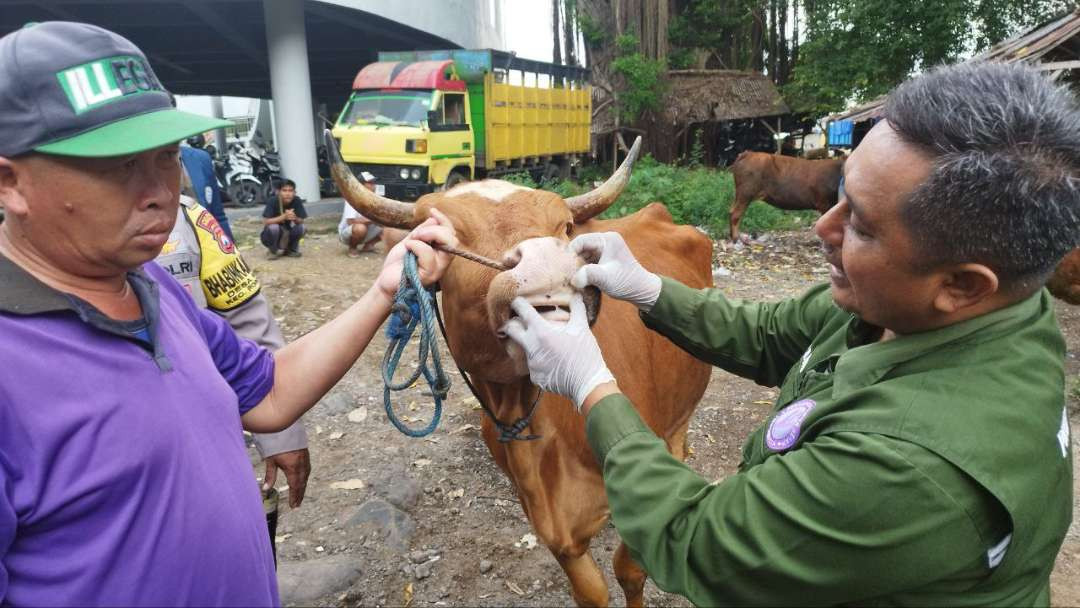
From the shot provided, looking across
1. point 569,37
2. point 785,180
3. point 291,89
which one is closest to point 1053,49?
point 785,180

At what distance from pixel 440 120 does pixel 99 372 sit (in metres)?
13.9

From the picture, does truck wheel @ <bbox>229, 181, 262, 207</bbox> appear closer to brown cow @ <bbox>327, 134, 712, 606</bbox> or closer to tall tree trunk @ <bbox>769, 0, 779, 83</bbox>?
brown cow @ <bbox>327, 134, 712, 606</bbox>

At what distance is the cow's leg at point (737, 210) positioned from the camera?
13023 mm

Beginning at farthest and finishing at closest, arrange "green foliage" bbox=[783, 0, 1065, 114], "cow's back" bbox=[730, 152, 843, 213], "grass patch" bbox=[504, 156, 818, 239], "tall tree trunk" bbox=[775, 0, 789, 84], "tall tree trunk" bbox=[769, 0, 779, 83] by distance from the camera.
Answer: "tall tree trunk" bbox=[775, 0, 789, 84], "tall tree trunk" bbox=[769, 0, 779, 83], "green foliage" bbox=[783, 0, 1065, 114], "grass patch" bbox=[504, 156, 818, 239], "cow's back" bbox=[730, 152, 843, 213]

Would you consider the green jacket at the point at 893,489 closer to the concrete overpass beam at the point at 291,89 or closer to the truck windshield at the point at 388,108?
the truck windshield at the point at 388,108

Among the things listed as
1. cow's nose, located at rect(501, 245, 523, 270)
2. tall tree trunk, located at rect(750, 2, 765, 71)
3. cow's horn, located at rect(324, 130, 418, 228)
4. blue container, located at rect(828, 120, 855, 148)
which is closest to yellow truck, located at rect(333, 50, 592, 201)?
blue container, located at rect(828, 120, 855, 148)

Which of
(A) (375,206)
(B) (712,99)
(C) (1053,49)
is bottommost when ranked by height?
(A) (375,206)

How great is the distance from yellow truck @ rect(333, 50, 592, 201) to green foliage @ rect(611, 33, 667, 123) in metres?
4.33

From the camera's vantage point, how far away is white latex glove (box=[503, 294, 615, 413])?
194cm

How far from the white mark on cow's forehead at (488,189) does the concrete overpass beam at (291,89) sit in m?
15.5

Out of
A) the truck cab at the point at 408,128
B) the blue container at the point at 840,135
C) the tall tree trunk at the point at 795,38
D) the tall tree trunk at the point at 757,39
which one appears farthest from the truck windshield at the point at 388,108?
the tall tree trunk at the point at 795,38

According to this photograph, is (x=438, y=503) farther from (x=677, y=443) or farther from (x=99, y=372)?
(x=99, y=372)

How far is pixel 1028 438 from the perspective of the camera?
55.6 inches

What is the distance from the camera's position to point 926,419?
4.62 ft
